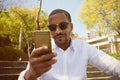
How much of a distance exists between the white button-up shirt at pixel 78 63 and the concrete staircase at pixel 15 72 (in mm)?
7773

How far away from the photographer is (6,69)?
11336mm

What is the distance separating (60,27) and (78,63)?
0.41 meters

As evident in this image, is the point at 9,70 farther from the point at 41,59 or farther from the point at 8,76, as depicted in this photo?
the point at 41,59

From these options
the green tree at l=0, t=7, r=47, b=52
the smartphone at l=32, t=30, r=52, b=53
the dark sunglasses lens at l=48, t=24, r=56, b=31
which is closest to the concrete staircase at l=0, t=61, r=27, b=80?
the dark sunglasses lens at l=48, t=24, r=56, b=31

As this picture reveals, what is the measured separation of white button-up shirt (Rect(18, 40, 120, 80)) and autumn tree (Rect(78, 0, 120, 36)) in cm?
2516

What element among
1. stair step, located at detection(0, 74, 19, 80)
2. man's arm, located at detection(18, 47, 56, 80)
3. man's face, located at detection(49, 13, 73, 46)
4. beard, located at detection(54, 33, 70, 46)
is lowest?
stair step, located at detection(0, 74, 19, 80)

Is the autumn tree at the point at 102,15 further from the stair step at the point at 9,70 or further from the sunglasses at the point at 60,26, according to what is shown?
the sunglasses at the point at 60,26

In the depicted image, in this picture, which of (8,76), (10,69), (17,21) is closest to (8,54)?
(10,69)

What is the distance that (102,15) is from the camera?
29328 millimetres

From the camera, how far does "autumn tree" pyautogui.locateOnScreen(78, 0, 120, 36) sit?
27797 mm

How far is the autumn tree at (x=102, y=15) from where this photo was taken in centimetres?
2780

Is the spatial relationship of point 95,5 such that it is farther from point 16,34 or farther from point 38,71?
point 38,71

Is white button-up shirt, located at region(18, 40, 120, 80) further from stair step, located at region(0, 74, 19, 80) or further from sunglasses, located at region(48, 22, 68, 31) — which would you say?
stair step, located at region(0, 74, 19, 80)

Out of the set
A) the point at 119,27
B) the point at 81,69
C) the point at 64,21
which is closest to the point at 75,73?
the point at 81,69
